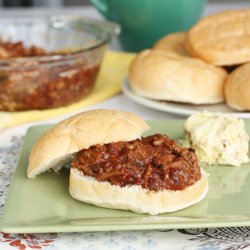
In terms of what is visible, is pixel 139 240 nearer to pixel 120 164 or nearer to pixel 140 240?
pixel 140 240

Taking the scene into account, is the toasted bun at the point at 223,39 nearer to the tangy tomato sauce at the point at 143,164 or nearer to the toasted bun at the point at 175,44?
the toasted bun at the point at 175,44

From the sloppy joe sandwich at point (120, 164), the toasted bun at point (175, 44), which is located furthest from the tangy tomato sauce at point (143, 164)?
the toasted bun at point (175, 44)

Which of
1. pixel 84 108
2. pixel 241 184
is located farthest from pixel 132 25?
pixel 241 184

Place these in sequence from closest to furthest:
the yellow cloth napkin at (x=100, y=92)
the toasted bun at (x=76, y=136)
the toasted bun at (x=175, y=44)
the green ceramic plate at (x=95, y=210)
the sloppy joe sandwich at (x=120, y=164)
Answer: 1. the green ceramic plate at (x=95, y=210)
2. the sloppy joe sandwich at (x=120, y=164)
3. the toasted bun at (x=76, y=136)
4. the yellow cloth napkin at (x=100, y=92)
5. the toasted bun at (x=175, y=44)

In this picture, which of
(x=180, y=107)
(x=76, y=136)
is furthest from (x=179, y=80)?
(x=76, y=136)

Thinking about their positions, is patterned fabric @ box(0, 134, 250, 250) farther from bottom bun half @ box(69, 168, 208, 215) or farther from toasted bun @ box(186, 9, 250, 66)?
toasted bun @ box(186, 9, 250, 66)

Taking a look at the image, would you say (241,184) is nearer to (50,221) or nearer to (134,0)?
(50,221)
